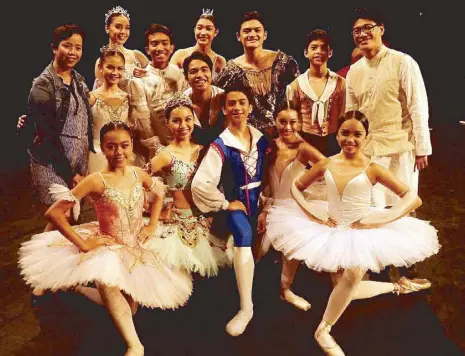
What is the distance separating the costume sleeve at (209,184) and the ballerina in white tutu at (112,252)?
227 millimetres

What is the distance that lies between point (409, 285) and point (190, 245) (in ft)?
4.48

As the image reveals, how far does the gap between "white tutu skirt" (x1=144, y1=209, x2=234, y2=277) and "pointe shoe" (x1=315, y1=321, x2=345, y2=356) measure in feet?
2.26

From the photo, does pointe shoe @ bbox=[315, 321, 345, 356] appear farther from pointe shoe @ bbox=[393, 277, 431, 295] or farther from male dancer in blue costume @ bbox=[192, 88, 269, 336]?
pointe shoe @ bbox=[393, 277, 431, 295]

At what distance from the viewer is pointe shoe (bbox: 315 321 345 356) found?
8.62 ft

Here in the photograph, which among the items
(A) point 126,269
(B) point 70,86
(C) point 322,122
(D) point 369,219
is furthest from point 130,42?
(D) point 369,219

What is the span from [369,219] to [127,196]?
1.29 m

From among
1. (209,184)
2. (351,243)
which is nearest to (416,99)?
(351,243)

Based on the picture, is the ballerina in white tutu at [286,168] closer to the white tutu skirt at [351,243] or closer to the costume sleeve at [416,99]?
the white tutu skirt at [351,243]

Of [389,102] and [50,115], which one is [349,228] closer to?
[389,102]

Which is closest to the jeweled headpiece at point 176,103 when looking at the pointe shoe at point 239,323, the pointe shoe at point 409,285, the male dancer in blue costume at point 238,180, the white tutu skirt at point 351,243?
the male dancer in blue costume at point 238,180

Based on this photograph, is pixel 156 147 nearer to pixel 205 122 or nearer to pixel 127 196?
pixel 205 122

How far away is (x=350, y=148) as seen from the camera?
2754 millimetres

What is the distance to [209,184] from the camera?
3.00 m

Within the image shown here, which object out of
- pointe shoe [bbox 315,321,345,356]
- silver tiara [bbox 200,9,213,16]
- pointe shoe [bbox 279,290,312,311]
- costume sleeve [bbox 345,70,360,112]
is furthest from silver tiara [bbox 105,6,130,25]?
pointe shoe [bbox 315,321,345,356]
